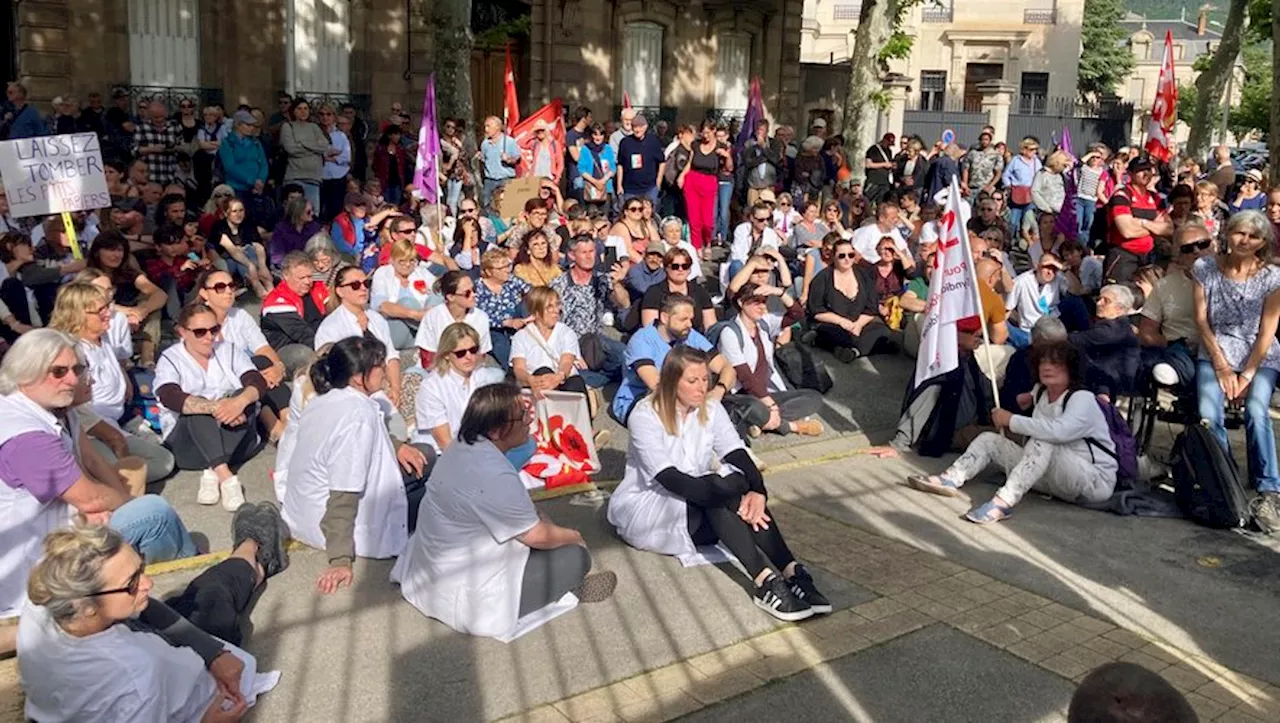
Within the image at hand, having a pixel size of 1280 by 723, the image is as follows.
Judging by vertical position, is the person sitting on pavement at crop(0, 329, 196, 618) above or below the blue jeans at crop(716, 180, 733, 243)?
below

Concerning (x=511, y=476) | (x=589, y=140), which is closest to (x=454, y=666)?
(x=511, y=476)

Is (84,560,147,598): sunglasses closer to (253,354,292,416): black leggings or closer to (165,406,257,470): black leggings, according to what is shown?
(165,406,257,470): black leggings

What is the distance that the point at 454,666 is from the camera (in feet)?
17.2

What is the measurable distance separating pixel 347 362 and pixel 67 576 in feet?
7.34

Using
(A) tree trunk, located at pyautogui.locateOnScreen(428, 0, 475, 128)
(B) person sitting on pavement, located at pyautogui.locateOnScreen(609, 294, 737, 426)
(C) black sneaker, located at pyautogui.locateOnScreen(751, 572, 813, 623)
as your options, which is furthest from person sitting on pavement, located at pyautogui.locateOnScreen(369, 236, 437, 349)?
(C) black sneaker, located at pyautogui.locateOnScreen(751, 572, 813, 623)

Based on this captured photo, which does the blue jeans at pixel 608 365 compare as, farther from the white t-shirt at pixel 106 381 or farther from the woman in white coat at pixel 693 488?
the white t-shirt at pixel 106 381

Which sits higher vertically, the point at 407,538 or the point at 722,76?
the point at 722,76

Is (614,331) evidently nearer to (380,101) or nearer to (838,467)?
(838,467)

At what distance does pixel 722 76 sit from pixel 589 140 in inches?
461

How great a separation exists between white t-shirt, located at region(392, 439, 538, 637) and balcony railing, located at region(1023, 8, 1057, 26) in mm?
52203

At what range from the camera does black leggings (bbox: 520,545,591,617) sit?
5652mm

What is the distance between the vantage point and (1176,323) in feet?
29.5

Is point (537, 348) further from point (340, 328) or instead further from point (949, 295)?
point (949, 295)

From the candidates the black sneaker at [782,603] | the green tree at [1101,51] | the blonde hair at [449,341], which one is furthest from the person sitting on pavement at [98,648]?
the green tree at [1101,51]
